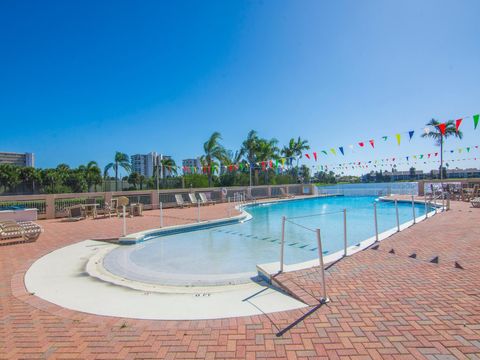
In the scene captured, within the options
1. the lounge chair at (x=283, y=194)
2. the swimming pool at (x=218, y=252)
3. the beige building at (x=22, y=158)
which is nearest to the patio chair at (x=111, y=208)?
the swimming pool at (x=218, y=252)

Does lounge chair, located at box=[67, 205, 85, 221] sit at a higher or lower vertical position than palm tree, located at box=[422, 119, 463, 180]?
lower

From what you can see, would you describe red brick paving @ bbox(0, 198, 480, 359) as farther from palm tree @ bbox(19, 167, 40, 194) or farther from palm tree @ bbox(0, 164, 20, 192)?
palm tree @ bbox(0, 164, 20, 192)

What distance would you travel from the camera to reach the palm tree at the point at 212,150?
28.4 metres

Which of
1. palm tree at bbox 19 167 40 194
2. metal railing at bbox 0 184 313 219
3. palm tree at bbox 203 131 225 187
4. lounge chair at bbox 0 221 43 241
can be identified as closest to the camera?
lounge chair at bbox 0 221 43 241

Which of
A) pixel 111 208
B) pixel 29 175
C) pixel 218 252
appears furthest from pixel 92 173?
pixel 218 252

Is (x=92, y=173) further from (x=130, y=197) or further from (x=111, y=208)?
(x=111, y=208)

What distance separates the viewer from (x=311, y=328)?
2895mm

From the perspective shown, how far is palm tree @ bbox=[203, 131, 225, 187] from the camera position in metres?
28.4

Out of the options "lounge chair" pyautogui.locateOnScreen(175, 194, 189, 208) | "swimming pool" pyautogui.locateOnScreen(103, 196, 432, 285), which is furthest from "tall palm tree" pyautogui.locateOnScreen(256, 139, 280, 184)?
"swimming pool" pyautogui.locateOnScreen(103, 196, 432, 285)

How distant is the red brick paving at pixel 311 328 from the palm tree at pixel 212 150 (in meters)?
24.4

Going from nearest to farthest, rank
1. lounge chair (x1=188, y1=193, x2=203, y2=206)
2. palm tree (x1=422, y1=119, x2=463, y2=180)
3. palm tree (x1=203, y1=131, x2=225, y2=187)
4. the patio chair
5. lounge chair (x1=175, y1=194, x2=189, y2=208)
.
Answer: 1. the patio chair
2. lounge chair (x1=175, y1=194, x2=189, y2=208)
3. lounge chair (x1=188, y1=193, x2=203, y2=206)
4. palm tree (x1=422, y1=119, x2=463, y2=180)
5. palm tree (x1=203, y1=131, x2=225, y2=187)

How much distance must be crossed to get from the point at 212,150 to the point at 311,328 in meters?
26.3

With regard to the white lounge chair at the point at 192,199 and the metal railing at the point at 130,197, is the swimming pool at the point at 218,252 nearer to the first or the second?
the white lounge chair at the point at 192,199

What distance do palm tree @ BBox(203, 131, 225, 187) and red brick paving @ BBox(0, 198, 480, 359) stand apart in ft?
79.9
